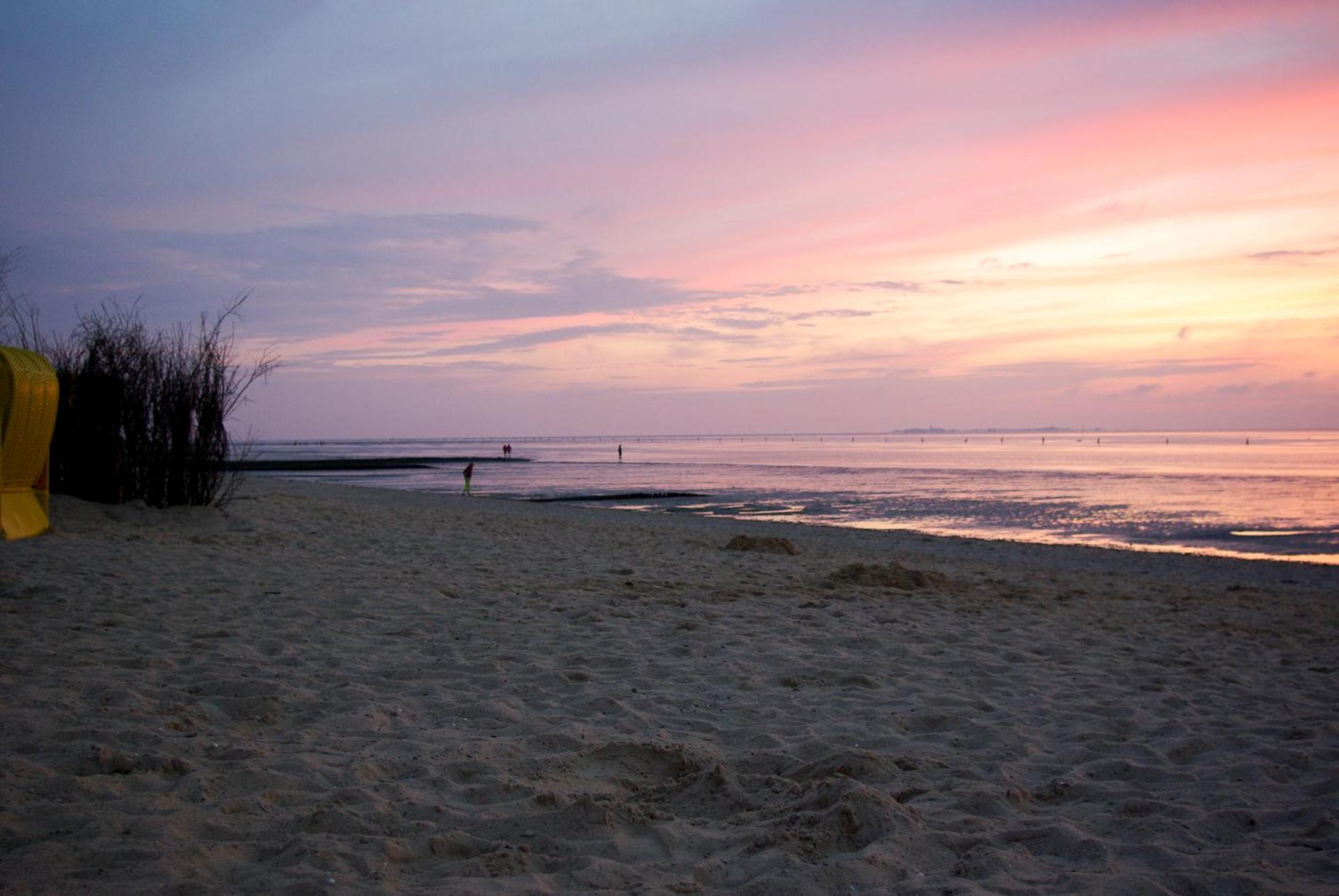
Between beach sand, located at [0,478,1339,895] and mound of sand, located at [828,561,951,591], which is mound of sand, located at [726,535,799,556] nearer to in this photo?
mound of sand, located at [828,561,951,591]

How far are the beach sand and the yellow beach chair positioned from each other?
5.33ft

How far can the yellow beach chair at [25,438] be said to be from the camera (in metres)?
9.22

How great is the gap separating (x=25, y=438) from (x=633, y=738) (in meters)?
8.78

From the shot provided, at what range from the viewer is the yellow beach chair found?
9219 mm

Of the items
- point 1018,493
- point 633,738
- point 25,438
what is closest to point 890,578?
point 633,738

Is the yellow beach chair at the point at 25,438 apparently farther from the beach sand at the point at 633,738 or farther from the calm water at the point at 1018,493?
the calm water at the point at 1018,493

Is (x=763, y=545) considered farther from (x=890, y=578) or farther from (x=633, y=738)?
(x=633, y=738)

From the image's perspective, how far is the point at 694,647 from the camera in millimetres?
6277

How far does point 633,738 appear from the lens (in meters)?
4.27

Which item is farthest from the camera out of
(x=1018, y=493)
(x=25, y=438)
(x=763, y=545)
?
(x=1018, y=493)

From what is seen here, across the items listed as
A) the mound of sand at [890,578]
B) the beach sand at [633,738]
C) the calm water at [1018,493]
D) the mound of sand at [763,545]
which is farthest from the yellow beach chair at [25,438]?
the calm water at [1018,493]

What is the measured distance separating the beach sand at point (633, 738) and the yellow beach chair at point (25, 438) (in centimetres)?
162

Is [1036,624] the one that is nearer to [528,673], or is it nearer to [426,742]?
[528,673]

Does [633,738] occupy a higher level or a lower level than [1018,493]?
higher
